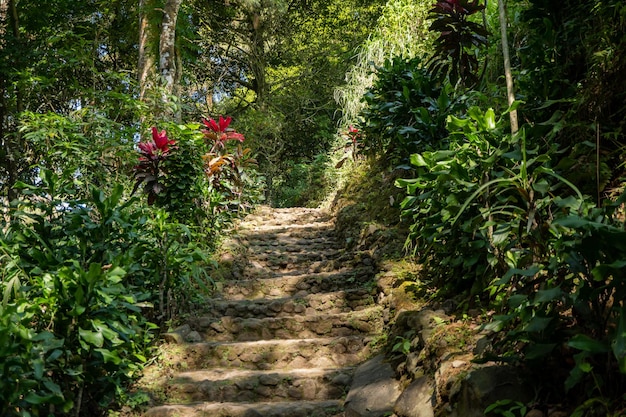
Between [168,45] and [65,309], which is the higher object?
[168,45]

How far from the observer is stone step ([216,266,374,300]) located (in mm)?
4844

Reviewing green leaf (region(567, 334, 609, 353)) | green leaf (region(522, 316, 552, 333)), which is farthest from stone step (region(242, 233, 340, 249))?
green leaf (region(567, 334, 609, 353))

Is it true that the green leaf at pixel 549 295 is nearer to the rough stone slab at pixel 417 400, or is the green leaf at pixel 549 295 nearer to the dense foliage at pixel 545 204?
the dense foliage at pixel 545 204

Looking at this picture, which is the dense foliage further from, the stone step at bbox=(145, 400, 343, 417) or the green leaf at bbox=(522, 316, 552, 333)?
the stone step at bbox=(145, 400, 343, 417)

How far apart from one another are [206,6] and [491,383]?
10.7m

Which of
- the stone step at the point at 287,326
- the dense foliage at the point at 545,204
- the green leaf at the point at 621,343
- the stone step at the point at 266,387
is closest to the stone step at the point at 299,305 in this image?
the stone step at the point at 287,326

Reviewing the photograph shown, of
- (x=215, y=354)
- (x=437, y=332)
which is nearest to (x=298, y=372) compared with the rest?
(x=215, y=354)

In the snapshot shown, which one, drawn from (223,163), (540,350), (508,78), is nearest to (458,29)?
(508,78)

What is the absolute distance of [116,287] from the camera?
100 inches

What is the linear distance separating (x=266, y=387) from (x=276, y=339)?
2.32ft

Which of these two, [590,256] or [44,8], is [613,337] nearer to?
[590,256]

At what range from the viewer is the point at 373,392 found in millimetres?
2932

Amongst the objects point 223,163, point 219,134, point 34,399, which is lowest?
point 34,399

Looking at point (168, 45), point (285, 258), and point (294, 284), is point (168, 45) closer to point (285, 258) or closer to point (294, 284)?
point (285, 258)
